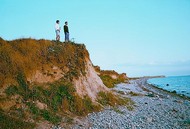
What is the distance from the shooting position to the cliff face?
18.0m

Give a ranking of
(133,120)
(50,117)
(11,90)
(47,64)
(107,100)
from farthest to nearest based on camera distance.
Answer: (107,100) < (47,64) < (133,120) < (11,90) < (50,117)

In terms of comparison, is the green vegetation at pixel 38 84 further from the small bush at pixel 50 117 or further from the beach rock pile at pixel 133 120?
the beach rock pile at pixel 133 120

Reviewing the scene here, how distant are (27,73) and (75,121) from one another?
224 inches

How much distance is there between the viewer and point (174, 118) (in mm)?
20031

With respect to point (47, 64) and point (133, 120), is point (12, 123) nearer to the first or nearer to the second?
point (47, 64)

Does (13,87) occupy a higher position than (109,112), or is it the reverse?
Result: (13,87)

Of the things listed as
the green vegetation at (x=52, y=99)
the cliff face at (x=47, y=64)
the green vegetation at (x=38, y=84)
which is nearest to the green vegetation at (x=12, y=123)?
the green vegetation at (x=38, y=84)

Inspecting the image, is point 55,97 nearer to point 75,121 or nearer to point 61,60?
point 75,121

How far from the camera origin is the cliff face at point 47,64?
18.0 m

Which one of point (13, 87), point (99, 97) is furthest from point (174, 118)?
point (13, 87)

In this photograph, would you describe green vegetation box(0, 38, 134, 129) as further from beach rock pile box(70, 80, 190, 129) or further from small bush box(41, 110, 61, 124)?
beach rock pile box(70, 80, 190, 129)

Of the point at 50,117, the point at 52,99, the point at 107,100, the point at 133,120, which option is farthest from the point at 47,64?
the point at 133,120

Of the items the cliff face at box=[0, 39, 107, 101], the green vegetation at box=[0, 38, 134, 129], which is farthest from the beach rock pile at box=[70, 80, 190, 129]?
the cliff face at box=[0, 39, 107, 101]

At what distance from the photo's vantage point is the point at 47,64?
68.1 feet
